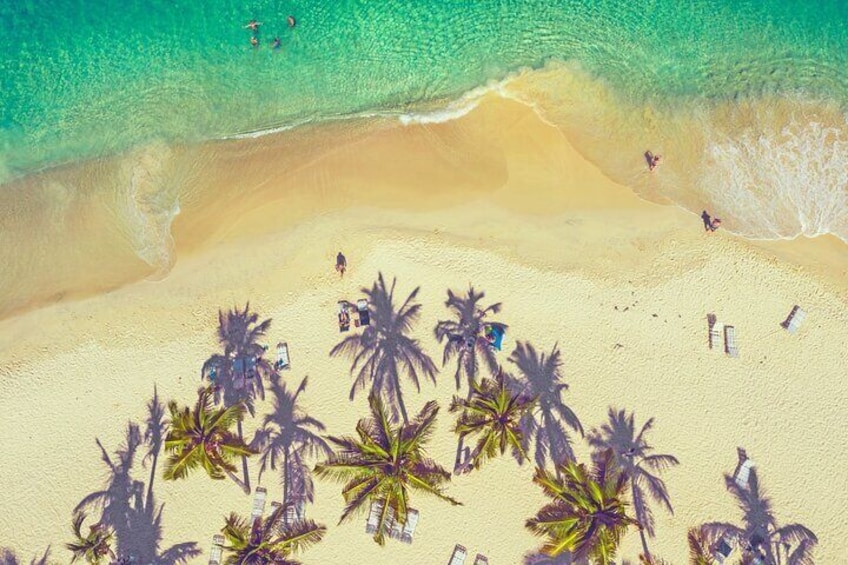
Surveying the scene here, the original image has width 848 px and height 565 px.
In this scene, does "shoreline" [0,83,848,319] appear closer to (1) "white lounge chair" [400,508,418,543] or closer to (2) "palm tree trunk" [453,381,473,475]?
(2) "palm tree trunk" [453,381,473,475]

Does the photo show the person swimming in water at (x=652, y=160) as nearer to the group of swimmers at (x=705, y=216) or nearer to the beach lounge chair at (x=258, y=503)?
the group of swimmers at (x=705, y=216)

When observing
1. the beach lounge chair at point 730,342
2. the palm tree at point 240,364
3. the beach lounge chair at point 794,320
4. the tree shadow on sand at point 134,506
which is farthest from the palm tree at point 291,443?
the beach lounge chair at point 794,320

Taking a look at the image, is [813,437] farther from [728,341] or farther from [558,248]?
[558,248]

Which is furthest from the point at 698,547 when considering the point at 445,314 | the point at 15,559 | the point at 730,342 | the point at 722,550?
the point at 15,559

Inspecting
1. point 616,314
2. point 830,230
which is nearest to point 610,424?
point 616,314

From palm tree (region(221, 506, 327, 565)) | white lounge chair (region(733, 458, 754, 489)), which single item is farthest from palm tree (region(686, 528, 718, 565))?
palm tree (region(221, 506, 327, 565))

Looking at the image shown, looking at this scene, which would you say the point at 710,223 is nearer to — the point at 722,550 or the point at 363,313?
the point at 722,550
